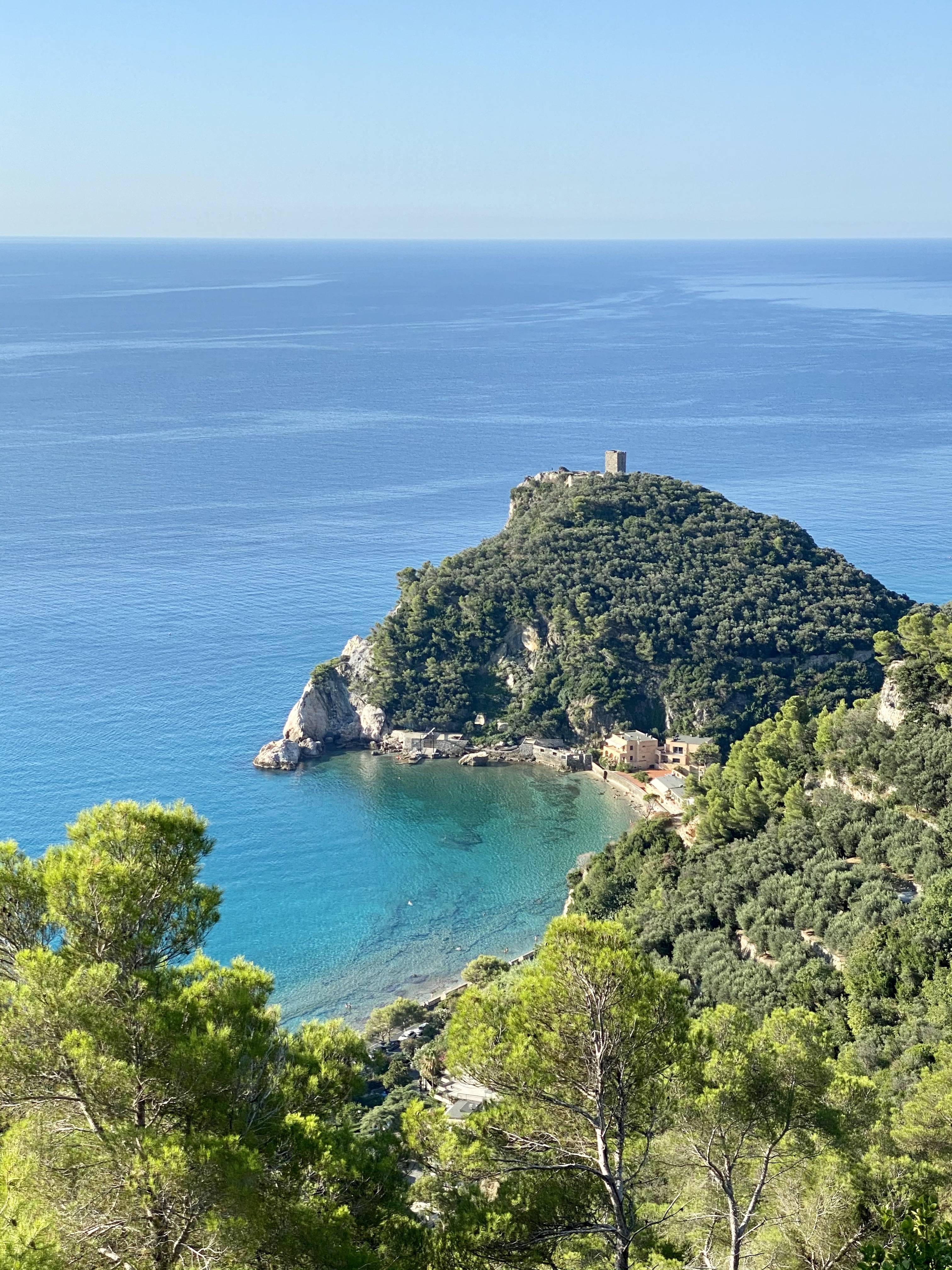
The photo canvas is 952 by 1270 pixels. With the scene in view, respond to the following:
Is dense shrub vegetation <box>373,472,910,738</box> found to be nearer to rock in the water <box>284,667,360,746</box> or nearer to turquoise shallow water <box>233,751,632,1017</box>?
rock in the water <box>284,667,360,746</box>

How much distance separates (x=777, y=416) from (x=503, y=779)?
75855 millimetres

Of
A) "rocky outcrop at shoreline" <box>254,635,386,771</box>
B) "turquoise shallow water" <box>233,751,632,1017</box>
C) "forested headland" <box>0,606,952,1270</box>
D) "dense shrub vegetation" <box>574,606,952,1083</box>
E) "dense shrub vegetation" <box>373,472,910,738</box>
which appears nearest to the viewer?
"forested headland" <box>0,606,952,1270</box>

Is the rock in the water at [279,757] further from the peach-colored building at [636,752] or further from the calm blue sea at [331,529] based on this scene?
the peach-colored building at [636,752]

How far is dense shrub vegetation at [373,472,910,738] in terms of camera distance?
161 ft

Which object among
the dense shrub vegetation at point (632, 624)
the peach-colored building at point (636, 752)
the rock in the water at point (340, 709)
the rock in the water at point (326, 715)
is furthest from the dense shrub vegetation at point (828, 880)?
the rock in the water at point (326, 715)

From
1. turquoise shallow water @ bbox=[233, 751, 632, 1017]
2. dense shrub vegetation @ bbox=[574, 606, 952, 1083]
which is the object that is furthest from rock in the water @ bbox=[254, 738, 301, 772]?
dense shrub vegetation @ bbox=[574, 606, 952, 1083]

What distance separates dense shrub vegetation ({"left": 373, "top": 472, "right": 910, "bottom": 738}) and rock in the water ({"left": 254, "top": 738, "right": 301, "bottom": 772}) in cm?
422

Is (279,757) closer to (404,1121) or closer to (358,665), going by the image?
(358,665)

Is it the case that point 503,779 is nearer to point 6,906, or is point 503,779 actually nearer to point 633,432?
point 6,906

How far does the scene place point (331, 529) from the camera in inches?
3061

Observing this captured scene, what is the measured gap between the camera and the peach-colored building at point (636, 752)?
47.0 m

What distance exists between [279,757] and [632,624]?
50.9 ft

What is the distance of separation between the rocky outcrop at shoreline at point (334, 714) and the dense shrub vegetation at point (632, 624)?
2.52 feet

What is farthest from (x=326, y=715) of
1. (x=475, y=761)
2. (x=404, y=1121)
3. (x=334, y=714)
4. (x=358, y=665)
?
(x=404, y=1121)
